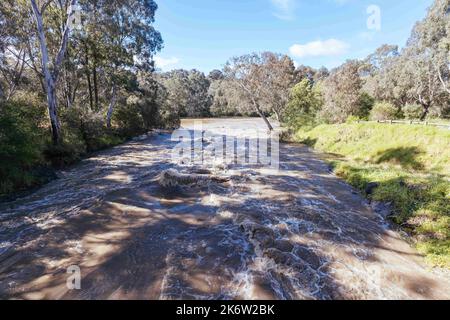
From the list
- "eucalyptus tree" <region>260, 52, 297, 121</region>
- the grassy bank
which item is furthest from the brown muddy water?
"eucalyptus tree" <region>260, 52, 297, 121</region>

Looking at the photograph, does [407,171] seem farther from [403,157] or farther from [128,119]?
[128,119]

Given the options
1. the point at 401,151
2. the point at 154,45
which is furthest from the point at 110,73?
the point at 401,151

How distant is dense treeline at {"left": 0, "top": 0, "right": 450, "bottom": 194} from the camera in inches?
497

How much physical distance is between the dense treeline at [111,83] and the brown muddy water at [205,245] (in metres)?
4.21

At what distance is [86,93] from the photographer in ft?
87.7

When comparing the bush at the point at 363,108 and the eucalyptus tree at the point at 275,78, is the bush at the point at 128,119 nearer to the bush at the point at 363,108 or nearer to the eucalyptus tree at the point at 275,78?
the eucalyptus tree at the point at 275,78

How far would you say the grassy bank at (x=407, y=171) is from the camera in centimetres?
640

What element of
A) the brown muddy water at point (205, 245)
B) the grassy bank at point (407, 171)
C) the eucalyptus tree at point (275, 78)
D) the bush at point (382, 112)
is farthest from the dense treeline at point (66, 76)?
the bush at point (382, 112)

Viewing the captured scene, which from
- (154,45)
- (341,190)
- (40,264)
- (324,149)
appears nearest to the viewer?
(40,264)

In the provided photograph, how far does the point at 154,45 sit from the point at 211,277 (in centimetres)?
2411

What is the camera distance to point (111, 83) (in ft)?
71.6

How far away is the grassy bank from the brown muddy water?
2.13 feet

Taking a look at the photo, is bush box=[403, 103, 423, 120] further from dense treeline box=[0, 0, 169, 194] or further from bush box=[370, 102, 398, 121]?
dense treeline box=[0, 0, 169, 194]
